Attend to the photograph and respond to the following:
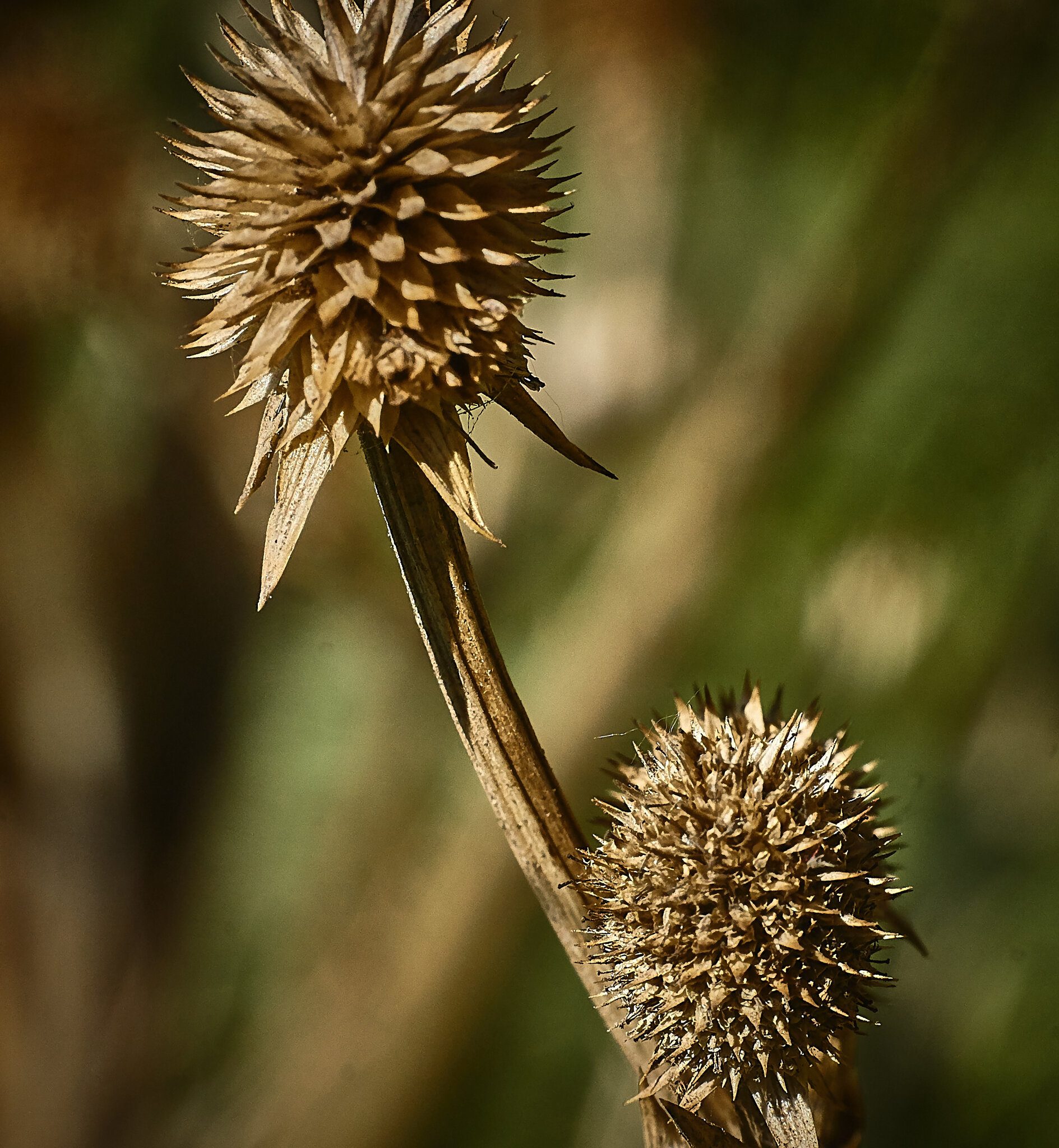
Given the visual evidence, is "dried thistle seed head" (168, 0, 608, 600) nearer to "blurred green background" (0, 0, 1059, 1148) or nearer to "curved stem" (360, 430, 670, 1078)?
"curved stem" (360, 430, 670, 1078)

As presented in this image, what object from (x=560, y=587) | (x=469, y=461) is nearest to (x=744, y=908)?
(x=469, y=461)

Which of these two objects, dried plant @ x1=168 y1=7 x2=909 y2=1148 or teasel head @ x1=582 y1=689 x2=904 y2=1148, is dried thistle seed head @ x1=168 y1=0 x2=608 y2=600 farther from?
teasel head @ x1=582 y1=689 x2=904 y2=1148

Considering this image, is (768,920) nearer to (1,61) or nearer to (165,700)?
(165,700)

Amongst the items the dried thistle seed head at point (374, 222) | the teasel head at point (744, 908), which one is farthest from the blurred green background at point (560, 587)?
the dried thistle seed head at point (374, 222)

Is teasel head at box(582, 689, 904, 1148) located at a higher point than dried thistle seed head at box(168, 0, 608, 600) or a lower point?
lower

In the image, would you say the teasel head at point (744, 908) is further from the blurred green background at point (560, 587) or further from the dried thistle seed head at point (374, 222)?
the blurred green background at point (560, 587)

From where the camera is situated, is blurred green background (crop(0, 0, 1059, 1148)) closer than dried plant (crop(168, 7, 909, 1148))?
No

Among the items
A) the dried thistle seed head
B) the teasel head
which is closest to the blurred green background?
the teasel head
